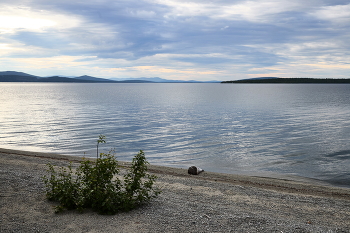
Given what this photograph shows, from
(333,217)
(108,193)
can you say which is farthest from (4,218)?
(333,217)

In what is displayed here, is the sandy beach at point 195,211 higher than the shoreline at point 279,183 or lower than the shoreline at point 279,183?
higher

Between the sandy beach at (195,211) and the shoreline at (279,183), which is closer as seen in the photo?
the sandy beach at (195,211)

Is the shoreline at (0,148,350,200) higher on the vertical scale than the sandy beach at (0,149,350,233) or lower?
lower

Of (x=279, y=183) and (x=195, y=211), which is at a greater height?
(x=195, y=211)

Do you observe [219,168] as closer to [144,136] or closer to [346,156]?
[346,156]

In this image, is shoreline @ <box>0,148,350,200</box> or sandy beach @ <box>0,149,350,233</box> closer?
sandy beach @ <box>0,149,350,233</box>

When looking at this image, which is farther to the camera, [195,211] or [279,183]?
[279,183]

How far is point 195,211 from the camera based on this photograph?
28.2 feet

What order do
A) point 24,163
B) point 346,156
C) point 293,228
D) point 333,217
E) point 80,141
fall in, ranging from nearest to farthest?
point 293,228, point 333,217, point 24,163, point 346,156, point 80,141

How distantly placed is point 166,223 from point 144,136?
2225 cm

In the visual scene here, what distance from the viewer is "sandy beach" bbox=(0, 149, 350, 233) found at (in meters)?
7.30

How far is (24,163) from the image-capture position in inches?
637

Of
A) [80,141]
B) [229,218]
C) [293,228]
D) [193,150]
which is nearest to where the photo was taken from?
[293,228]

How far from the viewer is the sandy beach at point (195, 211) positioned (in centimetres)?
730
